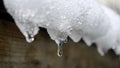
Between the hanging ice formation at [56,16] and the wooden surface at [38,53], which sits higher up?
the hanging ice formation at [56,16]

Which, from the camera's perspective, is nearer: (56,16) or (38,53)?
(56,16)

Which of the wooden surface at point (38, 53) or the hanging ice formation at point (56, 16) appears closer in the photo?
the hanging ice formation at point (56, 16)

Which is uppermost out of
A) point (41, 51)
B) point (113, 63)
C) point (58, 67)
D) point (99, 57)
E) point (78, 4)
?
point (78, 4)

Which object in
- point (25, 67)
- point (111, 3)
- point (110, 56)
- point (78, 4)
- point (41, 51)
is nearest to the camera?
point (78, 4)

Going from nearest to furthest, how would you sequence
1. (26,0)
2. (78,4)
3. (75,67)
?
(26,0) < (78,4) < (75,67)

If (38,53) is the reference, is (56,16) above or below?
above

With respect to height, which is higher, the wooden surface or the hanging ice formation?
the hanging ice formation

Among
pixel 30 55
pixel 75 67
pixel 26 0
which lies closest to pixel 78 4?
pixel 26 0

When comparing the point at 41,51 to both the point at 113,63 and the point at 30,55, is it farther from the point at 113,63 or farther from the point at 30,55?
the point at 113,63
